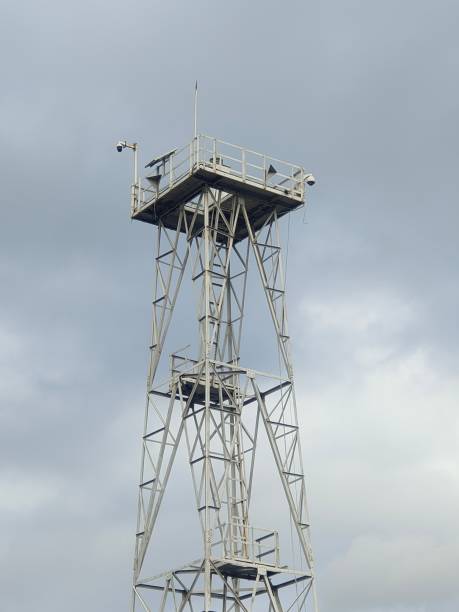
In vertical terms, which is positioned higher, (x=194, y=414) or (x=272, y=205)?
(x=272, y=205)

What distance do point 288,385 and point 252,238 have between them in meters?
9.36

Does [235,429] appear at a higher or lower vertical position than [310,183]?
lower

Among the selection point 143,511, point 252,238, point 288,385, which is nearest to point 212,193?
point 252,238

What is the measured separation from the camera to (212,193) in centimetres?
11681

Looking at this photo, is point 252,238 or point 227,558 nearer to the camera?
point 227,558

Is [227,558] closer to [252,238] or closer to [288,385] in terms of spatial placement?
[288,385]

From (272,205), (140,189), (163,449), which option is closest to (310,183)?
(272,205)

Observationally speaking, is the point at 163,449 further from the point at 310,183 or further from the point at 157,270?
the point at 310,183

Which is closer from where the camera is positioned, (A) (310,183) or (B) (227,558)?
(B) (227,558)

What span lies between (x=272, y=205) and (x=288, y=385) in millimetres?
11193

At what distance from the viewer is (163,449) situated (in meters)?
114

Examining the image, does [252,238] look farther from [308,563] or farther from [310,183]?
[308,563]

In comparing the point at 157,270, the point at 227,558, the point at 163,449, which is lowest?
the point at 227,558

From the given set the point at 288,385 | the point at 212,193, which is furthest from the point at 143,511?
the point at 212,193
